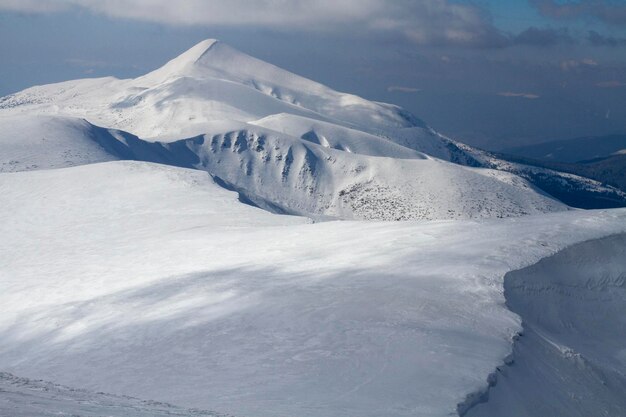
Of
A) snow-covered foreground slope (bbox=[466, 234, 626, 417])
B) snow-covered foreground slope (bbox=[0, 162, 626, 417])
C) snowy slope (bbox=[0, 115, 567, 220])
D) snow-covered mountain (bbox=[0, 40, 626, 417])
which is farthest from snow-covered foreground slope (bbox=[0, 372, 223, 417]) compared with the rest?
snowy slope (bbox=[0, 115, 567, 220])

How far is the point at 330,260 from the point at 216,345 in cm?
1130

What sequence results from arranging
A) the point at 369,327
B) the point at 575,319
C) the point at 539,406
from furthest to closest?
the point at 575,319 < the point at 369,327 < the point at 539,406

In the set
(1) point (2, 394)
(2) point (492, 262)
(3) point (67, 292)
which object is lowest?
(3) point (67, 292)

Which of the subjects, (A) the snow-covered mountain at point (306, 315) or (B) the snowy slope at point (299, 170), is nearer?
(A) the snow-covered mountain at point (306, 315)

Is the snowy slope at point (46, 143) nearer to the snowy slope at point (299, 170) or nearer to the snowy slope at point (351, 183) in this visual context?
the snowy slope at point (299, 170)

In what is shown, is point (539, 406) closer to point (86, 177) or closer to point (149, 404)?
point (149, 404)

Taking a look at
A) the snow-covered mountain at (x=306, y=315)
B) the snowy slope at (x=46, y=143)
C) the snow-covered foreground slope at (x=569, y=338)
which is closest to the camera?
the snow-covered mountain at (x=306, y=315)

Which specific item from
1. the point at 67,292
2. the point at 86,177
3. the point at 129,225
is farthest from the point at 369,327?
the point at 86,177

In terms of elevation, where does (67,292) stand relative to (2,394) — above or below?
below

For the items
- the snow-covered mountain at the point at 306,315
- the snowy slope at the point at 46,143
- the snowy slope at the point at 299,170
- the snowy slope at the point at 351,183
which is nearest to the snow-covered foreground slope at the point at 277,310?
the snow-covered mountain at the point at 306,315

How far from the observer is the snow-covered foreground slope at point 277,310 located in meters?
18.0

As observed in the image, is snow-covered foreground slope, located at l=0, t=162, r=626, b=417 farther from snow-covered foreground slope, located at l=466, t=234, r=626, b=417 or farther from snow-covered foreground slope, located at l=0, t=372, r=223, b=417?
snow-covered foreground slope, located at l=0, t=372, r=223, b=417

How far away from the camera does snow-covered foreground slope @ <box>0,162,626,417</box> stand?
59.1 feet

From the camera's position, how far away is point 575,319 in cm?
2730
